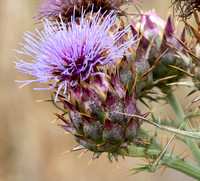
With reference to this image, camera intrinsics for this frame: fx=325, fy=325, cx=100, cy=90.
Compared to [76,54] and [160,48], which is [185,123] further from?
[76,54]

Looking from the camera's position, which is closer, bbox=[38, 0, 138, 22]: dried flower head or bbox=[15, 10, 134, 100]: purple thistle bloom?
bbox=[15, 10, 134, 100]: purple thistle bloom

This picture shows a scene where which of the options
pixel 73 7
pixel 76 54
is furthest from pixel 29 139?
pixel 76 54

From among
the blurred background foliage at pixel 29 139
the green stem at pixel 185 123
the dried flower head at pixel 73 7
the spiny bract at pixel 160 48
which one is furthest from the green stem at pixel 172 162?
the blurred background foliage at pixel 29 139

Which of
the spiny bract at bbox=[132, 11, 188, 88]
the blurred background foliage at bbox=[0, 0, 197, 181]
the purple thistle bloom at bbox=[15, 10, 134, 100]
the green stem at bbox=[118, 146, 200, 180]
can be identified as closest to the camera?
the purple thistle bloom at bbox=[15, 10, 134, 100]

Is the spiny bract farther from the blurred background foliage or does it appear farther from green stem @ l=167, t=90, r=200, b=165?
the blurred background foliage

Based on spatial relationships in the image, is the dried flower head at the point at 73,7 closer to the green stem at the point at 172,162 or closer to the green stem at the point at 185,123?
the green stem at the point at 185,123

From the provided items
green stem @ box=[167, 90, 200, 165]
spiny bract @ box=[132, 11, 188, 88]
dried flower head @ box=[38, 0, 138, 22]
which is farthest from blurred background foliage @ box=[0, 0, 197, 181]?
dried flower head @ box=[38, 0, 138, 22]
